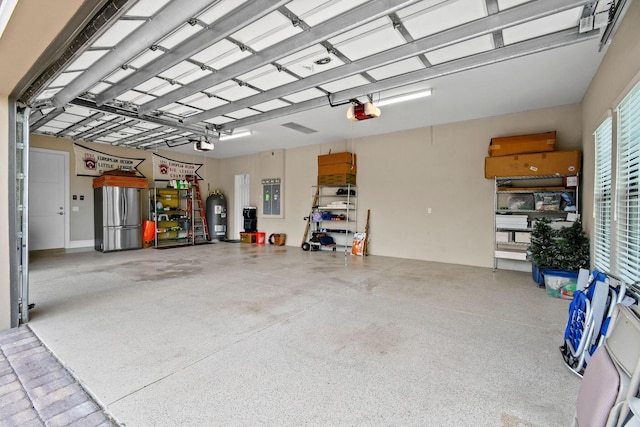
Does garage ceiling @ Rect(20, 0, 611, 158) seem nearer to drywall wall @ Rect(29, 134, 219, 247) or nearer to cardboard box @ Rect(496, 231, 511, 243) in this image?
drywall wall @ Rect(29, 134, 219, 247)

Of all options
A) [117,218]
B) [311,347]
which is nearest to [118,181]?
[117,218]

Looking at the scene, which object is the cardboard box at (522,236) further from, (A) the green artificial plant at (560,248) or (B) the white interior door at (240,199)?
(B) the white interior door at (240,199)

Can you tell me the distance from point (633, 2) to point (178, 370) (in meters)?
4.66

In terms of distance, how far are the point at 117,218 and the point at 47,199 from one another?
60.5 inches

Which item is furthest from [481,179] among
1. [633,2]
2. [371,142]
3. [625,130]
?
[633,2]

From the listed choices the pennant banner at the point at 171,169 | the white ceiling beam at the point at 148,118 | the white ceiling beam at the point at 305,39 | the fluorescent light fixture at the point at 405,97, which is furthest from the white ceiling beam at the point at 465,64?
the pennant banner at the point at 171,169

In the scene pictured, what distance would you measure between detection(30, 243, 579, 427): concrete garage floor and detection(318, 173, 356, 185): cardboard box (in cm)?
301

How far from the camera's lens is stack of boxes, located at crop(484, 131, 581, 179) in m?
A: 4.75

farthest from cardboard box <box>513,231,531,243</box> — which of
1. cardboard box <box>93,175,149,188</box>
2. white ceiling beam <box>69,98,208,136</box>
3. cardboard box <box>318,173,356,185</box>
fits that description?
cardboard box <box>93,175,149,188</box>

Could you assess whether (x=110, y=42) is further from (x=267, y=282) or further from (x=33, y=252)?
(x=33, y=252)

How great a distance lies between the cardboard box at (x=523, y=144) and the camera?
5.02m

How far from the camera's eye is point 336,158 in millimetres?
7590

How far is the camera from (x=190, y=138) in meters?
7.62

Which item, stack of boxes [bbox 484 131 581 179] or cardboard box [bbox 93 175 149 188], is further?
cardboard box [bbox 93 175 149 188]
